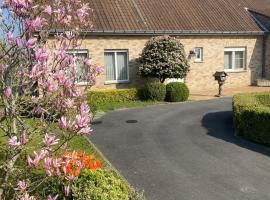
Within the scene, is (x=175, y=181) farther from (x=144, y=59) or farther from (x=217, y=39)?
(x=217, y=39)

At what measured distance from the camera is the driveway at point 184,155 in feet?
28.9

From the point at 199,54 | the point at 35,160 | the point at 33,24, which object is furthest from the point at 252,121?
the point at 199,54

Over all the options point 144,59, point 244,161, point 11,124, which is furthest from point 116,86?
point 11,124

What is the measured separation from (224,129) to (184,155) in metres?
3.94

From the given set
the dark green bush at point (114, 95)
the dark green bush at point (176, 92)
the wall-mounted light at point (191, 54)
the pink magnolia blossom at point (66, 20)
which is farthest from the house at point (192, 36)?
the pink magnolia blossom at point (66, 20)

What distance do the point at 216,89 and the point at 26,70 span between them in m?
22.9

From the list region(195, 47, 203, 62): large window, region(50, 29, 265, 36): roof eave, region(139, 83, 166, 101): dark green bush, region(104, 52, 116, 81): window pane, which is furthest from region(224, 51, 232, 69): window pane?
region(104, 52, 116, 81): window pane

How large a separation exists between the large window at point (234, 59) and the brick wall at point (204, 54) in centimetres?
32

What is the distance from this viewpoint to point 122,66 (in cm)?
2302

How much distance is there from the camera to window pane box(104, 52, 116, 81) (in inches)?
890

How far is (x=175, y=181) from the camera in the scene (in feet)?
30.3

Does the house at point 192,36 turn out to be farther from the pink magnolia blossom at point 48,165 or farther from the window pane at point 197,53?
the pink magnolia blossom at point 48,165

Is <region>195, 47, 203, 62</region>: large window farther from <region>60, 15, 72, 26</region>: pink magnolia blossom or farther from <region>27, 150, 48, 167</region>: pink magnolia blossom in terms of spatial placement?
<region>27, 150, 48, 167</region>: pink magnolia blossom

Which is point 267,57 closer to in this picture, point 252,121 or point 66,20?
point 252,121
